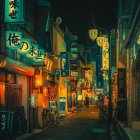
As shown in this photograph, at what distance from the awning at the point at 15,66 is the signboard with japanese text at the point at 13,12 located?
2.19 meters

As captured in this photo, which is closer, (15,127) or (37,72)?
(15,127)

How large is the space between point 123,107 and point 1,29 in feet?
48.8

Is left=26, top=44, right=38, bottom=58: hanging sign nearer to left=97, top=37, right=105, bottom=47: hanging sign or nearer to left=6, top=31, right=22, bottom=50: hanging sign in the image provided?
left=6, top=31, right=22, bottom=50: hanging sign

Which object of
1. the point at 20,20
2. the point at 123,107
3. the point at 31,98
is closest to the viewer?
the point at 20,20

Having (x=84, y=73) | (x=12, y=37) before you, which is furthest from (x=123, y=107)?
(x=84, y=73)

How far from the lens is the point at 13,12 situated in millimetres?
19375

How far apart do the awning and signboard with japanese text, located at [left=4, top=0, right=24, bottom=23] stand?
2188 mm

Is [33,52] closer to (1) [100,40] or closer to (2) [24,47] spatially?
(2) [24,47]

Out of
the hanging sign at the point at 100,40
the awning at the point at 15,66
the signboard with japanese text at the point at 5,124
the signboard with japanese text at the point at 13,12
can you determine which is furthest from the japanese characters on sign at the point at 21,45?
the hanging sign at the point at 100,40

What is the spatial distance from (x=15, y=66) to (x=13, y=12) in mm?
3722

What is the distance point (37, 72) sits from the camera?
27438mm

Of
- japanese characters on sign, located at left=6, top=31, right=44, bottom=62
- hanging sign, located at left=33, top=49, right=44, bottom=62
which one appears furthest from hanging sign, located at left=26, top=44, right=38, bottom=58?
hanging sign, located at left=33, top=49, right=44, bottom=62

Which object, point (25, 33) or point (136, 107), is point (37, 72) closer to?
point (25, 33)

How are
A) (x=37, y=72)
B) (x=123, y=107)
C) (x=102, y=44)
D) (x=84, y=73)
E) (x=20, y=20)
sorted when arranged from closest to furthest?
(x=20, y=20), (x=37, y=72), (x=123, y=107), (x=102, y=44), (x=84, y=73)
